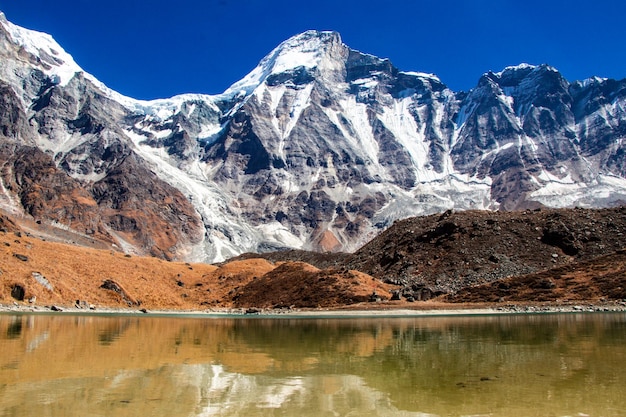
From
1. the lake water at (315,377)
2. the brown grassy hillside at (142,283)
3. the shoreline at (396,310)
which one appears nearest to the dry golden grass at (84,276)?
the brown grassy hillside at (142,283)

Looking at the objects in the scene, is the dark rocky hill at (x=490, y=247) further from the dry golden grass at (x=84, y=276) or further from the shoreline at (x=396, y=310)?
the dry golden grass at (x=84, y=276)

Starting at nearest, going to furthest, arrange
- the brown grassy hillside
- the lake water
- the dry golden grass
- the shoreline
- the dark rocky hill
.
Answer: the lake water, the shoreline, the dry golden grass, the brown grassy hillside, the dark rocky hill

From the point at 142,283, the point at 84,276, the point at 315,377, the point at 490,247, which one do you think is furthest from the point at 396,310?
the point at 315,377

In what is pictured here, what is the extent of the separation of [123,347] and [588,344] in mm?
27008

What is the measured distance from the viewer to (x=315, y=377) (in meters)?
21.5

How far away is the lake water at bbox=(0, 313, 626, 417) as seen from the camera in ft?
53.1

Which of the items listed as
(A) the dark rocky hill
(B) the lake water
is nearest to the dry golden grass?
(A) the dark rocky hill

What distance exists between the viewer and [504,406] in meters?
16.0

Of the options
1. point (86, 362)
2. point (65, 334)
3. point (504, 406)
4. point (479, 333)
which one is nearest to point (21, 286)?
point (65, 334)

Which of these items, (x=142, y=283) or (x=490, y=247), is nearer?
(x=142, y=283)

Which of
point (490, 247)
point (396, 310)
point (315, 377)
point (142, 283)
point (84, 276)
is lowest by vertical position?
point (396, 310)

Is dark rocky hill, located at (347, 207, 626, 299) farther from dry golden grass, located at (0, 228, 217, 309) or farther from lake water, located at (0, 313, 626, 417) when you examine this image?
lake water, located at (0, 313, 626, 417)

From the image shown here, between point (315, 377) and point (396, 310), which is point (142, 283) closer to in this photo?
point (396, 310)

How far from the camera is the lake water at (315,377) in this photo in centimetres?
1619
